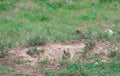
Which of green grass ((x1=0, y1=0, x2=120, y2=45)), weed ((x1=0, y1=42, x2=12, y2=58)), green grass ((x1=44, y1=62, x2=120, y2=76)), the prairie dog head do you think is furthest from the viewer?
green grass ((x1=0, y1=0, x2=120, y2=45))

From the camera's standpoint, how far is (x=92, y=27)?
9.12m

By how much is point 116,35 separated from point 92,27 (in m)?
0.82

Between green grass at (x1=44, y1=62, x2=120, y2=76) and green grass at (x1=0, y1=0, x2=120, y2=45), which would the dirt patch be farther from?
green grass at (x1=0, y1=0, x2=120, y2=45)

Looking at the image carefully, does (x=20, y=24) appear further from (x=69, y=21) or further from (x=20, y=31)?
(x=69, y=21)

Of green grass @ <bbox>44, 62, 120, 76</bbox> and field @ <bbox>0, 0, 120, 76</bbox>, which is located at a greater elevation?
field @ <bbox>0, 0, 120, 76</bbox>

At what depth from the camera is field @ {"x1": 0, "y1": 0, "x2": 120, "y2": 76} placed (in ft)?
21.0

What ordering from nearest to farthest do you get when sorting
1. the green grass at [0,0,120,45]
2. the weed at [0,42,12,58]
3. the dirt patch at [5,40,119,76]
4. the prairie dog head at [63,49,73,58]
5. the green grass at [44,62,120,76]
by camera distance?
the green grass at [44,62,120,76]
the dirt patch at [5,40,119,76]
the weed at [0,42,12,58]
the prairie dog head at [63,49,73,58]
the green grass at [0,0,120,45]

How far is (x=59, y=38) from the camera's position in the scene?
7984 mm

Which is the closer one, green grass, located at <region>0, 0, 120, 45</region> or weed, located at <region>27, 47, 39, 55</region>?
weed, located at <region>27, 47, 39, 55</region>

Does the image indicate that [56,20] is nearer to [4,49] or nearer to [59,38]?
[59,38]

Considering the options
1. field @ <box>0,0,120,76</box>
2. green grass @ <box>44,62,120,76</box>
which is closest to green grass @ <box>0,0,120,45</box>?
field @ <box>0,0,120,76</box>

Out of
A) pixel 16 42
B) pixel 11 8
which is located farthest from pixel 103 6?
pixel 16 42

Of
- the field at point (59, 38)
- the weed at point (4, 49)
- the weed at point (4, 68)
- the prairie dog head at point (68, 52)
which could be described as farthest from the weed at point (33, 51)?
the weed at point (4, 68)

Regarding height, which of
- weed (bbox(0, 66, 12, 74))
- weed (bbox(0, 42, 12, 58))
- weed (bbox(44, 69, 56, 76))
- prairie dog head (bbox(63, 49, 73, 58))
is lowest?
weed (bbox(44, 69, 56, 76))
